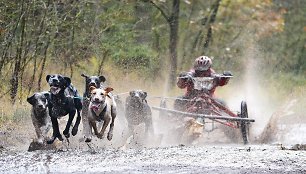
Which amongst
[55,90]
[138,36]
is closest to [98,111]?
[55,90]

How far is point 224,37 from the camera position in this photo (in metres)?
27.7

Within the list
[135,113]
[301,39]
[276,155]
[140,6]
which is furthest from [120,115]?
[301,39]

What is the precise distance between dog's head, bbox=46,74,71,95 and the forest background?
3.43 metres

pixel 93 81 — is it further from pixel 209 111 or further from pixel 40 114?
pixel 209 111

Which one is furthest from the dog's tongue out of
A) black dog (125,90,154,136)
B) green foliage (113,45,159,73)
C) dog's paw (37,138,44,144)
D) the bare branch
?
the bare branch

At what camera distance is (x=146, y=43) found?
22.1m

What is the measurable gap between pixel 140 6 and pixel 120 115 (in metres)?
8.22

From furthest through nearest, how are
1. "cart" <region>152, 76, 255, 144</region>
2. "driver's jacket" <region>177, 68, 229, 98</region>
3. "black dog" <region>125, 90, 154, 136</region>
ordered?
"driver's jacket" <region>177, 68, 229, 98</region> < "cart" <region>152, 76, 255, 144</region> < "black dog" <region>125, 90, 154, 136</region>

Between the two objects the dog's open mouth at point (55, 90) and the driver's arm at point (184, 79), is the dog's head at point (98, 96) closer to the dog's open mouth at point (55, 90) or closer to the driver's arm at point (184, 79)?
the dog's open mouth at point (55, 90)

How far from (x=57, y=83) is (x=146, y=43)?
11519 millimetres

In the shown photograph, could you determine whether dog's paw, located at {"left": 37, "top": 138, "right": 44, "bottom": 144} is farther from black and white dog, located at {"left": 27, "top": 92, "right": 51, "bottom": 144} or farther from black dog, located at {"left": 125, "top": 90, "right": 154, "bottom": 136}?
black dog, located at {"left": 125, "top": 90, "right": 154, "bottom": 136}

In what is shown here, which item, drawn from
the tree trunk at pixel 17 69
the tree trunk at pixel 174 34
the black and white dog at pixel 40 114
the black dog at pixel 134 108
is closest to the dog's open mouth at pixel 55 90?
the black and white dog at pixel 40 114

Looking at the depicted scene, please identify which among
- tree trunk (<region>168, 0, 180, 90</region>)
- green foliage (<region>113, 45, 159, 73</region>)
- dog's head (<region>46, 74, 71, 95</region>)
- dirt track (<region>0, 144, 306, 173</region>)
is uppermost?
tree trunk (<region>168, 0, 180, 90</region>)

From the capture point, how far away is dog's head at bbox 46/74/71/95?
10.6 metres
